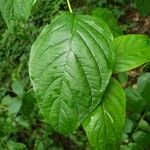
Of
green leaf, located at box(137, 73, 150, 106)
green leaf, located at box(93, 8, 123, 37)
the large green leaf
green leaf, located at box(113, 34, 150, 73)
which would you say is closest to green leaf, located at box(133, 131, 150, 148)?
green leaf, located at box(137, 73, 150, 106)

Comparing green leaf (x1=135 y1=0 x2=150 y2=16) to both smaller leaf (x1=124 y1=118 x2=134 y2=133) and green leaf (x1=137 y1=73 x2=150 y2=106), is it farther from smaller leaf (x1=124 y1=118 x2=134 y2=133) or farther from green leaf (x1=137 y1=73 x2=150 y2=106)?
smaller leaf (x1=124 y1=118 x2=134 y2=133)

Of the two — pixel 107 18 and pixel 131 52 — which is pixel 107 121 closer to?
pixel 131 52

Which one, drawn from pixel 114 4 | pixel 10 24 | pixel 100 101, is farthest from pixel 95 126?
pixel 114 4

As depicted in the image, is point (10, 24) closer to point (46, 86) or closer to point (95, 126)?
point (46, 86)

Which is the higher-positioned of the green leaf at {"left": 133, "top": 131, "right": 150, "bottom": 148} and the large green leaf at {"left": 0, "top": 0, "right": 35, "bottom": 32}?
the large green leaf at {"left": 0, "top": 0, "right": 35, "bottom": 32}

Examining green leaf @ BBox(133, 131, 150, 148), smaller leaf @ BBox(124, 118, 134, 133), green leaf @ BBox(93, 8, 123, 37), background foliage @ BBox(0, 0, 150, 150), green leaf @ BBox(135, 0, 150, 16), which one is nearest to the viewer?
green leaf @ BBox(93, 8, 123, 37)

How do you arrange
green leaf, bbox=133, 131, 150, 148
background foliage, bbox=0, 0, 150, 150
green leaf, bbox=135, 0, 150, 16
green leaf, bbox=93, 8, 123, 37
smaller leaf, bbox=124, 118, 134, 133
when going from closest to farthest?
green leaf, bbox=93, 8, 123, 37 → green leaf, bbox=135, 0, 150, 16 → background foliage, bbox=0, 0, 150, 150 → green leaf, bbox=133, 131, 150, 148 → smaller leaf, bbox=124, 118, 134, 133

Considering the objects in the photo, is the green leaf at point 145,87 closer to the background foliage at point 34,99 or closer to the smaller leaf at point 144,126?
the background foliage at point 34,99
